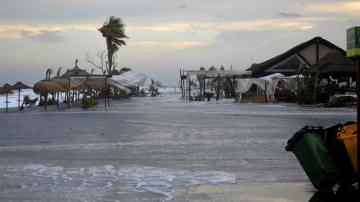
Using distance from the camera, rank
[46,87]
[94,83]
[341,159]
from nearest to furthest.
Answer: [341,159] < [46,87] < [94,83]

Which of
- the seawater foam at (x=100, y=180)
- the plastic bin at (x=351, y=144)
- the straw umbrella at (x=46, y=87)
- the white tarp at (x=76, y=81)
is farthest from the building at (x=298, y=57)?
the plastic bin at (x=351, y=144)

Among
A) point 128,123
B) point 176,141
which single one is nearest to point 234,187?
point 176,141

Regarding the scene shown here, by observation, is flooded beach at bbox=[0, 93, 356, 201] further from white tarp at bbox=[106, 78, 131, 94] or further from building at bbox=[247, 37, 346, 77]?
building at bbox=[247, 37, 346, 77]

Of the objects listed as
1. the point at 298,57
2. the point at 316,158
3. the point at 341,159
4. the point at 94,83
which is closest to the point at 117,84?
the point at 94,83

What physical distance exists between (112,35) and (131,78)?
13.4 meters

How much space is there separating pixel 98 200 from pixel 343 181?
353cm

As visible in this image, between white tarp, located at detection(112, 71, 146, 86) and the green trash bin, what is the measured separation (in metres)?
58.4

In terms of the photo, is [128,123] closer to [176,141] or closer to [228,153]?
[176,141]

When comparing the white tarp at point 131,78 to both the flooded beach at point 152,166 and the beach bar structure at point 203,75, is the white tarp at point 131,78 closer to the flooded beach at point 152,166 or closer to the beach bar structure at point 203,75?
the beach bar structure at point 203,75

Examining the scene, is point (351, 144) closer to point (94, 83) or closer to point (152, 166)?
point (152, 166)

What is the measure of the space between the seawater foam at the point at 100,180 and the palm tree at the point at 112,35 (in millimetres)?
71040

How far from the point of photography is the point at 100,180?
11.0m

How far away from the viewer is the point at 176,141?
18422 millimetres

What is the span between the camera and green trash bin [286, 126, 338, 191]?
9422 mm
